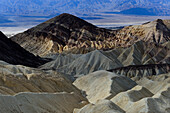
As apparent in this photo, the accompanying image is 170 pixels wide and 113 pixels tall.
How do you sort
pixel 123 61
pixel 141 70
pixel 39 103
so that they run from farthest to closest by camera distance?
pixel 123 61 → pixel 141 70 → pixel 39 103

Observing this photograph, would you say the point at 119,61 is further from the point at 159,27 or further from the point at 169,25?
the point at 169,25

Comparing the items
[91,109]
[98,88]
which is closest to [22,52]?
[98,88]

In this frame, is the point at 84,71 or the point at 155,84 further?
the point at 84,71

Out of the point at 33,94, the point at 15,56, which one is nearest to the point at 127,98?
the point at 33,94

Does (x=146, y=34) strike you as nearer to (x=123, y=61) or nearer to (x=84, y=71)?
(x=123, y=61)

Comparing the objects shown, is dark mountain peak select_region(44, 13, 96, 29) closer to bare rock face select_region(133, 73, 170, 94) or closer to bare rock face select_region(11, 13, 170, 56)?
bare rock face select_region(11, 13, 170, 56)

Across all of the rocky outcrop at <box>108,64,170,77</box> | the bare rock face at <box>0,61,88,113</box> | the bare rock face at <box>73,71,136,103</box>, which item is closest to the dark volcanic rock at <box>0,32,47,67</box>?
the rocky outcrop at <box>108,64,170,77</box>
